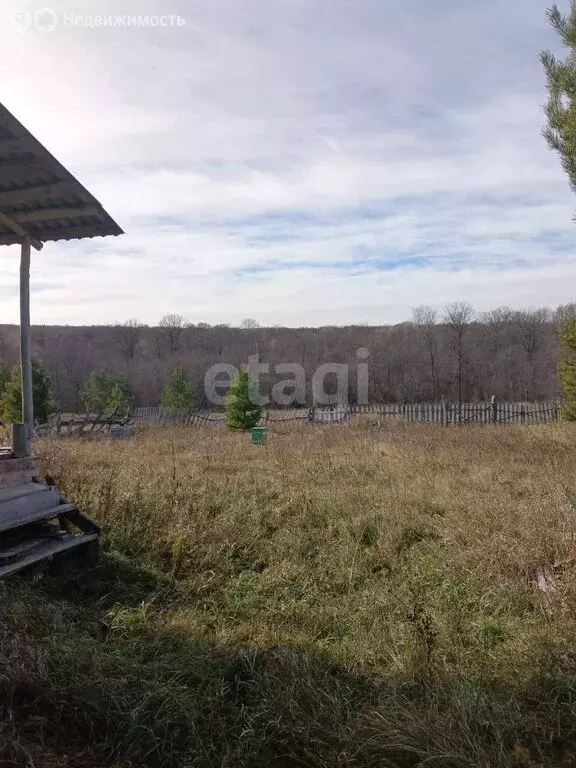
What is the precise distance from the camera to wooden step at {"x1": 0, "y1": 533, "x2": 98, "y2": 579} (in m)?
4.52

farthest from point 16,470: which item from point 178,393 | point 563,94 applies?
point 178,393

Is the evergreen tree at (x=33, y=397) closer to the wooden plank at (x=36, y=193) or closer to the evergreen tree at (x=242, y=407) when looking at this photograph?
the evergreen tree at (x=242, y=407)

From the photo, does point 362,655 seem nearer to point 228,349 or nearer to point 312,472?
point 312,472

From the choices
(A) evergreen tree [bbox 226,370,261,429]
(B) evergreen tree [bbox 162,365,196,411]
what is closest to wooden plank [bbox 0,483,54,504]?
(A) evergreen tree [bbox 226,370,261,429]

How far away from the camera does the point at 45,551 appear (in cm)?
502

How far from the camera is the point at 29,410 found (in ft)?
20.9

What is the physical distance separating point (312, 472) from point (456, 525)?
3.81m

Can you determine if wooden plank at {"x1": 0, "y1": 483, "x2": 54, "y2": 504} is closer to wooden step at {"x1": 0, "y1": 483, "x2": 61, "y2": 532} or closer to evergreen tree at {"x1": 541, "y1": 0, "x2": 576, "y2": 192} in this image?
wooden step at {"x1": 0, "y1": 483, "x2": 61, "y2": 532}

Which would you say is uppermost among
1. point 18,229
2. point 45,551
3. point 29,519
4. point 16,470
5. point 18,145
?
point 18,145

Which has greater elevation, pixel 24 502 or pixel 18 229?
pixel 18 229

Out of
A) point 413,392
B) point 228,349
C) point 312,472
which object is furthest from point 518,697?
point 228,349

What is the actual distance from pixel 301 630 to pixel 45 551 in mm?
2415

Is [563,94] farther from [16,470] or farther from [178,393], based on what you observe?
[178,393]

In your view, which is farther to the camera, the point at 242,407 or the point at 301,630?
the point at 242,407
